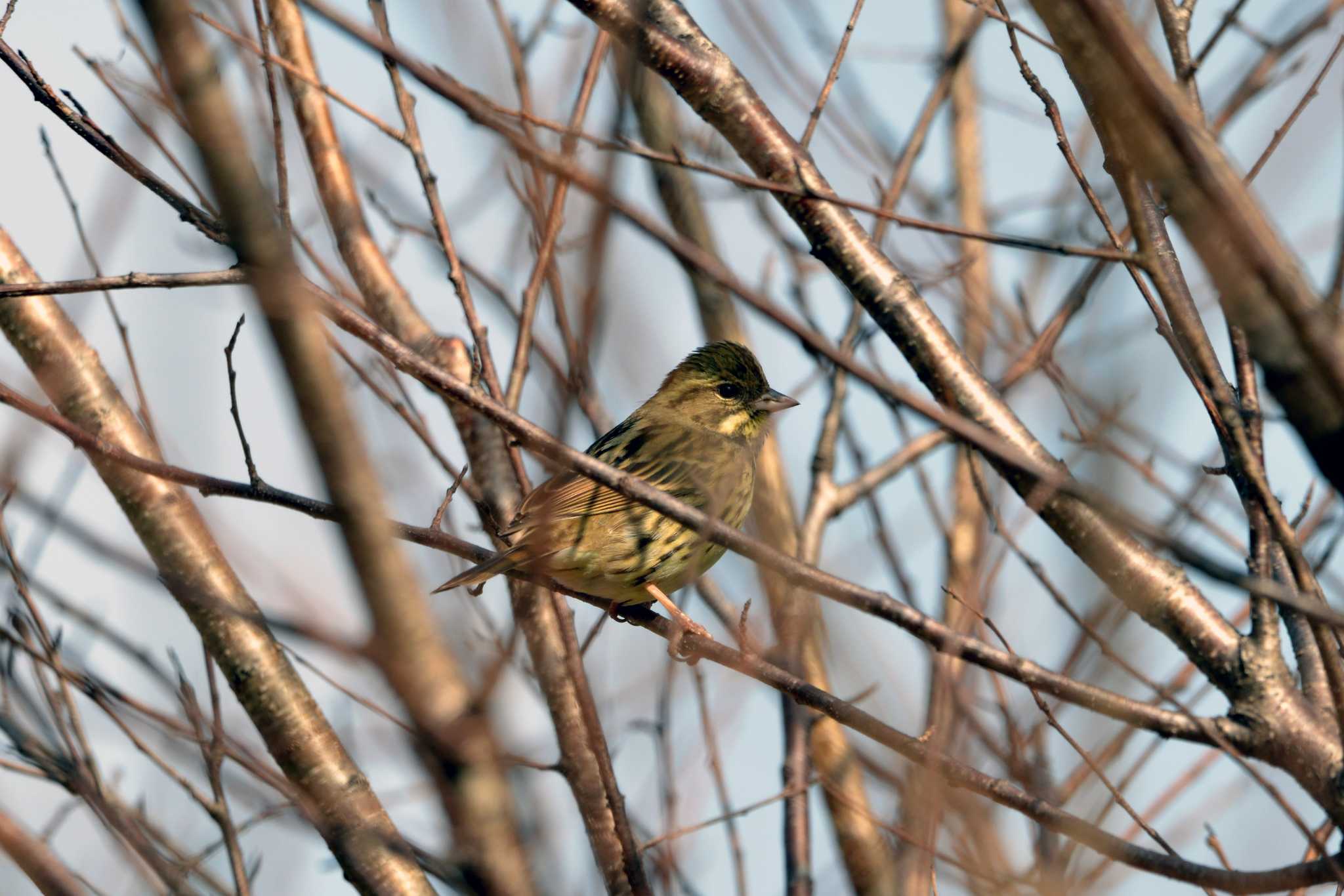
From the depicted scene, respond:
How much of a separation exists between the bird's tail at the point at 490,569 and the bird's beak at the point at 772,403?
2.58 metres


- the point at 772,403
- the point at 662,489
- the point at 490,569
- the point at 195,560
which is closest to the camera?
the point at 195,560

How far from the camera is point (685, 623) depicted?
5.98 meters

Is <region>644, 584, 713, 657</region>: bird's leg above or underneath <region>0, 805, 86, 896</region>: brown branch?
above

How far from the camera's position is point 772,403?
7.48 metres

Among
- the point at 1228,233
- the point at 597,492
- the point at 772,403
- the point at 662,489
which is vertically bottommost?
the point at 1228,233

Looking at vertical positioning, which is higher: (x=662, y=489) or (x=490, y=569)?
(x=662, y=489)

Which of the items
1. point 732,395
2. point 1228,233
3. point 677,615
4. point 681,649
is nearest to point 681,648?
point 681,649

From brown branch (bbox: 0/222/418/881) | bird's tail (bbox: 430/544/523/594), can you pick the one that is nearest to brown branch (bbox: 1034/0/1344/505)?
bird's tail (bbox: 430/544/523/594)

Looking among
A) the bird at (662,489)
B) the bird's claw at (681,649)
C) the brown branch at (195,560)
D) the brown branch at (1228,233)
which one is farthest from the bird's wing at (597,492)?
the brown branch at (1228,233)

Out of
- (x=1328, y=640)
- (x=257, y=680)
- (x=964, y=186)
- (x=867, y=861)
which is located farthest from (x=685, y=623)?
(x=964, y=186)

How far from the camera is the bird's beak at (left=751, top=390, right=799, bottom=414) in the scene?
24.4 ft

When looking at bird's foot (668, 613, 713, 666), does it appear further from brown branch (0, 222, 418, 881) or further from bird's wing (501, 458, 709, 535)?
brown branch (0, 222, 418, 881)

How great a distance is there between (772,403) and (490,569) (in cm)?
284

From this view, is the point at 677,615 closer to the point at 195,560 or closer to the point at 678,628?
the point at 678,628
